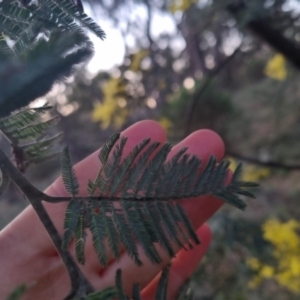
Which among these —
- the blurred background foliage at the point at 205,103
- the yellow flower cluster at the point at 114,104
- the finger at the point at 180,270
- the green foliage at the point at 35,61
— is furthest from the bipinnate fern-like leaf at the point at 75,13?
the yellow flower cluster at the point at 114,104

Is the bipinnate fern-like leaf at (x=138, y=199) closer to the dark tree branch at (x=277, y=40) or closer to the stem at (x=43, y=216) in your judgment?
the stem at (x=43, y=216)

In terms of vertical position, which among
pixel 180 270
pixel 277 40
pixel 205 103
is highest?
pixel 277 40

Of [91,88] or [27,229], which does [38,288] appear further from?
[91,88]

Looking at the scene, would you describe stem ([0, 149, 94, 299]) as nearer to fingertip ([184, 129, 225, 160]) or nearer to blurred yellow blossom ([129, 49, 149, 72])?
fingertip ([184, 129, 225, 160])

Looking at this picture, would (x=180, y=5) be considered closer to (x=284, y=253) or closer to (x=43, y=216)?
(x=284, y=253)

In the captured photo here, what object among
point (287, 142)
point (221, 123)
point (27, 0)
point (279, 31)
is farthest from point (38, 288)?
point (287, 142)

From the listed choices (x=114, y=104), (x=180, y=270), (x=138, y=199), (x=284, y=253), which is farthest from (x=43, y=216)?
(x=284, y=253)
